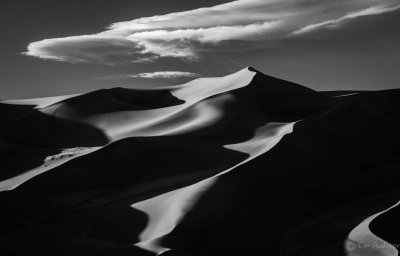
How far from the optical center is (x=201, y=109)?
17.6 metres

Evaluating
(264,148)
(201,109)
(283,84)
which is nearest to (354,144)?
(264,148)

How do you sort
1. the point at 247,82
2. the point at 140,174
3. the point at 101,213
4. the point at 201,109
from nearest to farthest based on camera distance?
the point at 101,213 → the point at 140,174 → the point at 201,109 → the point at 247,82

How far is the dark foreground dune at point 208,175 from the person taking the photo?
→ 27.6 ft

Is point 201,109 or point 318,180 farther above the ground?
point 201,109

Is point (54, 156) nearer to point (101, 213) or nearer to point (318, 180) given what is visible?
point (101, 213)

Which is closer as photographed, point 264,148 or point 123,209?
point 123,209

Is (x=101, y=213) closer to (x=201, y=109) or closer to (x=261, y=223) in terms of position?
(x=261, y=223)

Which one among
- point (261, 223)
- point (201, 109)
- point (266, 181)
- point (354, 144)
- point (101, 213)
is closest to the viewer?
point (261, 223)

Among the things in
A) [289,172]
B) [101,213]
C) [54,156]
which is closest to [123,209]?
[101,213]

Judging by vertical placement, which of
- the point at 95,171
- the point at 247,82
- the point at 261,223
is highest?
the point at 247,82

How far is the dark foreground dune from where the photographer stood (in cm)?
840

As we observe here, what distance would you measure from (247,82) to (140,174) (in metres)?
8.70

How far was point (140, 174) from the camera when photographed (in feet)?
41.4

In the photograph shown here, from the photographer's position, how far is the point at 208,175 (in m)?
11.7
